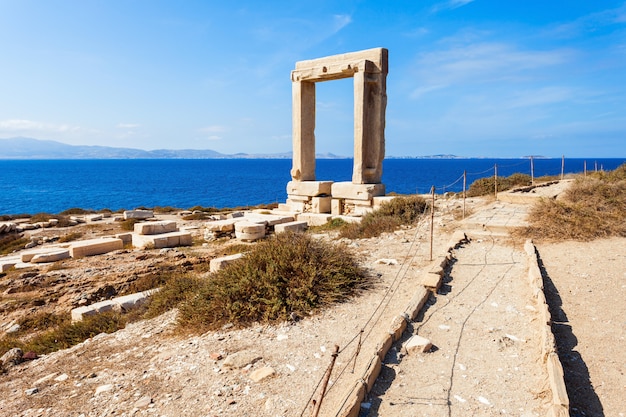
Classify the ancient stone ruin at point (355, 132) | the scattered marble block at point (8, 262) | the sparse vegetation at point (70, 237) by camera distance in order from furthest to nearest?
the sparse vegetation at point (70, 237) → the ancient stone ruin at point (355, 132) → the scattered marble block at point (8, 262)

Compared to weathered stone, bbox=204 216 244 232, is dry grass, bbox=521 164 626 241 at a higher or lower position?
higher

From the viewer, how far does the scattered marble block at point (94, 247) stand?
35.4 ft

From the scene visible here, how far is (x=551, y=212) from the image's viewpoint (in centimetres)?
961

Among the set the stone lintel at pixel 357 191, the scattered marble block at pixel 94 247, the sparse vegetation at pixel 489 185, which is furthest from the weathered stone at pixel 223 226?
the sparse vegetation at pixel 489 185

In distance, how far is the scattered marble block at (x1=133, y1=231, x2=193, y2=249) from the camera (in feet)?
37.2

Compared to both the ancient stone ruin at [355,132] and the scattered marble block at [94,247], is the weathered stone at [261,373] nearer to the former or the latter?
the ancient stone ruin at [355,132]

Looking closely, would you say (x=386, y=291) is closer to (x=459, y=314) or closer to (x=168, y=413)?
(x=459, y=314)

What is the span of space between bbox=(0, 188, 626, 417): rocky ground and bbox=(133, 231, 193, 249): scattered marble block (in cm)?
454

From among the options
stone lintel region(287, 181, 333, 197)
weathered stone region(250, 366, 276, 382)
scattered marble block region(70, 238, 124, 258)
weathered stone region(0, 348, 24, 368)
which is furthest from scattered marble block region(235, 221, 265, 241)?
weathered stone region(250, 366, 276, 382)

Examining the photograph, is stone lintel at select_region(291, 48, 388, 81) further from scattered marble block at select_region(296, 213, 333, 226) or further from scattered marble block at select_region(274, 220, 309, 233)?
scattered marble block at select_region(274, 220, 309, 233)

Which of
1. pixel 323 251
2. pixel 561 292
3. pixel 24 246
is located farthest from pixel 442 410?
pixel 24 246

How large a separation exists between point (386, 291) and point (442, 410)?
9.02ft

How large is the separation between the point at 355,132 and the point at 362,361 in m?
9.32

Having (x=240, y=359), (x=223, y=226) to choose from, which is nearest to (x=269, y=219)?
(x=223, y=226)
